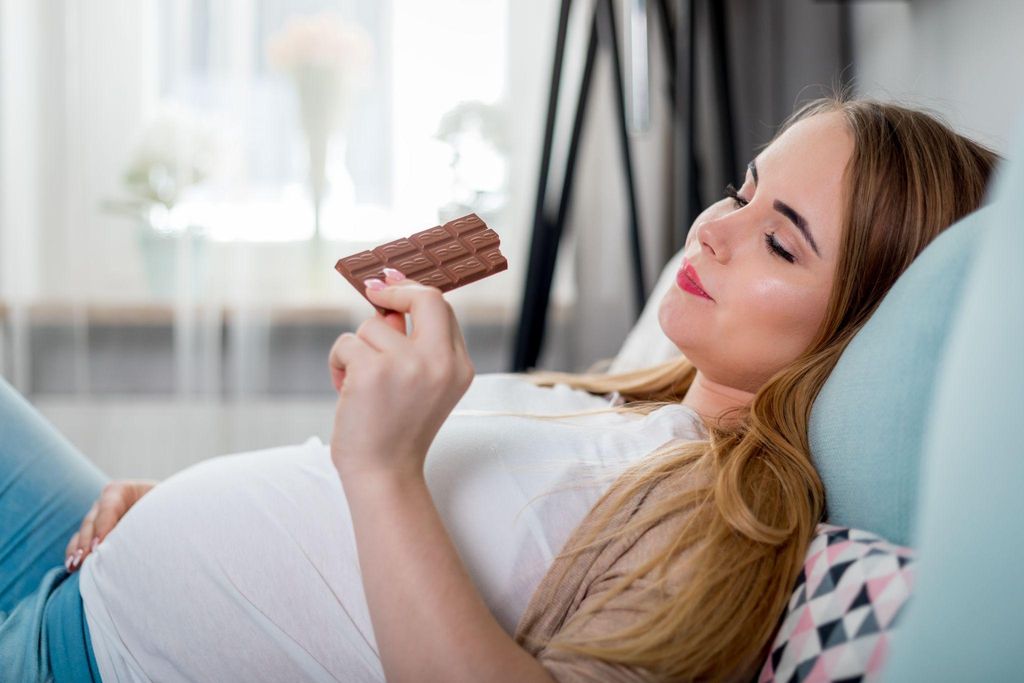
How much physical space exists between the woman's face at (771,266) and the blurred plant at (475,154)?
1.67 metres

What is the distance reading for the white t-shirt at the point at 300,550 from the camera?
3.04 ft

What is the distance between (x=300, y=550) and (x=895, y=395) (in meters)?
0.62

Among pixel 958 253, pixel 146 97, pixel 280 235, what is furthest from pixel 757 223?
pixel 146 97

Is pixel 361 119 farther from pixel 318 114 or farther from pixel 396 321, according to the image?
pixel 396 321

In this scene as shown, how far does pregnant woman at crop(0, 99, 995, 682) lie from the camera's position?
79cm

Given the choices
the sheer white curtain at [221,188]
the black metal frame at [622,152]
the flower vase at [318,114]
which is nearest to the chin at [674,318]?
the black metal frame at [622,152]

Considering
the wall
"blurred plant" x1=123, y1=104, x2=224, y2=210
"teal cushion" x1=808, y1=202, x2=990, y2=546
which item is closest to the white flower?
"blurred plant" x1=123, y1=104, x2=224, y2=210

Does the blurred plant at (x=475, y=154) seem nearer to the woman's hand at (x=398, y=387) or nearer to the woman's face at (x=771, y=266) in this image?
the woman's face at (x=771, y=266)

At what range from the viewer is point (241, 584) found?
0.97 m

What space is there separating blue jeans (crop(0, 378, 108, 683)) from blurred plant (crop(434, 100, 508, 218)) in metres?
1.64

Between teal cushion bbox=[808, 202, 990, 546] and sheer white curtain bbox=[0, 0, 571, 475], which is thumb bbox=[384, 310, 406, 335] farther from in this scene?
sheer white curtain bbox=[0, 0, 571, 475]

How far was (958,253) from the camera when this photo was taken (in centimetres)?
80

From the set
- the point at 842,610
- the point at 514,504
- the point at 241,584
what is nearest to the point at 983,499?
the point at 842,610

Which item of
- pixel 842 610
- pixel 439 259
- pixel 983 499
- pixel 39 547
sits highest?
pixel 439 259
